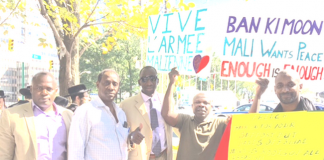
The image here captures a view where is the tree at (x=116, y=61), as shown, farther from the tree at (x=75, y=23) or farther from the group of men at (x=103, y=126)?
the group of men at (x=103, y=126)

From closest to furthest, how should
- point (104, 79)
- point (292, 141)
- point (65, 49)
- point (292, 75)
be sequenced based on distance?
1. point (292, 141)
2. point (292, 75)
3. point (104, 79)
4. point (65, 49)

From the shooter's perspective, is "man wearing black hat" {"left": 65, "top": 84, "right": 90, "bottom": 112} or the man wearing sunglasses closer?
the man wearing sunglasses

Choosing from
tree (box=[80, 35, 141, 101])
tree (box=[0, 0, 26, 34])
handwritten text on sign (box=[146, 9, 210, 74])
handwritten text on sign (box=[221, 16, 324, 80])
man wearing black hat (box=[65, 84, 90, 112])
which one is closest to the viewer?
handwritten text on sign (box=[221, 16, 324, 80])

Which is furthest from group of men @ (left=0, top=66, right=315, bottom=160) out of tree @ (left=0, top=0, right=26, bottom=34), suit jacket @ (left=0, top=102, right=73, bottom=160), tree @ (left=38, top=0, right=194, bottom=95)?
tree @ (left=0, top=0, right=26, bottom=34)

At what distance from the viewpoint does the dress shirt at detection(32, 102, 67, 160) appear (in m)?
3.23

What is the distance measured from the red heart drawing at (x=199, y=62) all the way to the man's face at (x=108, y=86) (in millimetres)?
1291

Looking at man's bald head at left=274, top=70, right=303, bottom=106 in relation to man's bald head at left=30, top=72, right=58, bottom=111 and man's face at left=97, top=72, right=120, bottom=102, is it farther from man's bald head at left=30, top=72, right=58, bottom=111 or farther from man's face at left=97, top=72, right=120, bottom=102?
man's bald head at left=30, top=72, right=58, bottom=111

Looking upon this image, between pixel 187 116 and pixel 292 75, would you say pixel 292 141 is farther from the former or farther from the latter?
pixel 187 116

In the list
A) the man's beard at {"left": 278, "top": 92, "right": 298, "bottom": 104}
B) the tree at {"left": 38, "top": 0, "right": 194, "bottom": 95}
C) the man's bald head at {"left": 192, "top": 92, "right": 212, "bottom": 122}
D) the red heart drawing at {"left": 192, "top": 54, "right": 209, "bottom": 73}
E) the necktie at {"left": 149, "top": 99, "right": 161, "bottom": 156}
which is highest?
the tree at {"left": 38, "top": 0, "right": 194, "bottom": 95}

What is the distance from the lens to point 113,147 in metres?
3.30

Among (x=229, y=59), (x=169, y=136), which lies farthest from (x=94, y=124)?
(x=229, y=59)

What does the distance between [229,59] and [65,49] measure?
4163 millimetres

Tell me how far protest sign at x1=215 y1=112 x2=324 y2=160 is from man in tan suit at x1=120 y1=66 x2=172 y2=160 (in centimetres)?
98

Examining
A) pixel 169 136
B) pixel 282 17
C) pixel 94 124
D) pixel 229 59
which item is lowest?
pixel 169 136
